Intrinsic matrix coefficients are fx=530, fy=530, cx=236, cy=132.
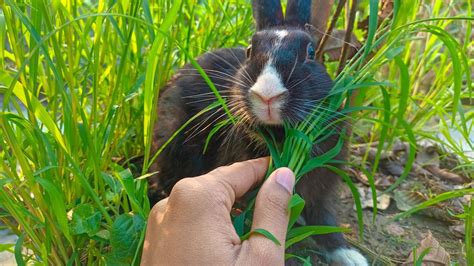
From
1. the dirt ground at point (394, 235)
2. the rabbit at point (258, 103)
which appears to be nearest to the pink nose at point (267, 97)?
the rabbit at point (258, 103)

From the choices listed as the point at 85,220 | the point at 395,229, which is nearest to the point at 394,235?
the point at 395,229

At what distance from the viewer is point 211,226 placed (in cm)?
156

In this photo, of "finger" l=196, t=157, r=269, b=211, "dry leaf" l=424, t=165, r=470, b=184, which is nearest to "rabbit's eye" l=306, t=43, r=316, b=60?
"finger" l=196, t=157, r=269, b=211

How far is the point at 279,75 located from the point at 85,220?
84 centimetres

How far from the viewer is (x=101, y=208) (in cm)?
177

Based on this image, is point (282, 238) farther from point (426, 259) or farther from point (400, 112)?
point (426, 259)

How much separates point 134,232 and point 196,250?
12.9 inches

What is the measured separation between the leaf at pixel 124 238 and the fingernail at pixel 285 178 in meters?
0.49

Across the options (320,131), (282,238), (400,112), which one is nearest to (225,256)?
(282,238)

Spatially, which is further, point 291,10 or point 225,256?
point 291,10

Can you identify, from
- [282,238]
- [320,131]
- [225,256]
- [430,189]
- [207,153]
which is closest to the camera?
[225,256]

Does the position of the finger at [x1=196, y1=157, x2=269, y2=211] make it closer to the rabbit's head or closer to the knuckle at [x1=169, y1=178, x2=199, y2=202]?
the knuckle at [x1=169, y1=178, x2=199, y2=202]

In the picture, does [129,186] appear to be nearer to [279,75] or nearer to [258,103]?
[258,103]

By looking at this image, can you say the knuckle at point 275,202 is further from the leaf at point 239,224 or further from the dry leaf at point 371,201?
the dry leaf at point 371,201
